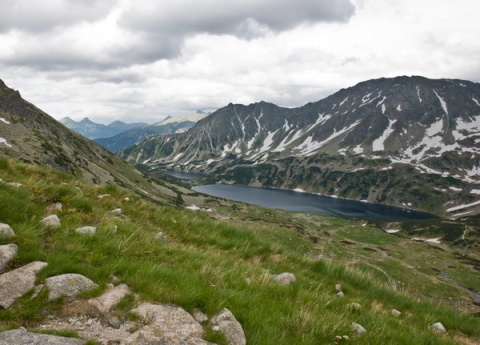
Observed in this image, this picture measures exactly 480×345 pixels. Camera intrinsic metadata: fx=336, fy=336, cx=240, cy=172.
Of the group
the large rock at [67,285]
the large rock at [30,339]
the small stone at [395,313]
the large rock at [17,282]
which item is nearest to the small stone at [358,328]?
the small stone at [395,313]

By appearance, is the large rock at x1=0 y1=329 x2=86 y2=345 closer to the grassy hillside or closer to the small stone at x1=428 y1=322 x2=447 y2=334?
the grassy hillside

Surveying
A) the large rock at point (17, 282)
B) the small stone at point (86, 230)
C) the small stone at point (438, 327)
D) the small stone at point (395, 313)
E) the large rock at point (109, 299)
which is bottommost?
the small stone at point (438, 327)

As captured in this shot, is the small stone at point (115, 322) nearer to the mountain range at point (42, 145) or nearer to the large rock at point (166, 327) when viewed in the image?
the large rock at point (166, 327)

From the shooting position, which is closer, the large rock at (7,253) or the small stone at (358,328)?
the large rock at (7,253)

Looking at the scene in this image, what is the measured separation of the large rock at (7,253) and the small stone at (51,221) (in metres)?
1.19

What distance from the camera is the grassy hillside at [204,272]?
597 cm

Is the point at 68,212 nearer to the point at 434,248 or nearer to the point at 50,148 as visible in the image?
the point at 50,148

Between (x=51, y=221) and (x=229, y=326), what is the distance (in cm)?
517

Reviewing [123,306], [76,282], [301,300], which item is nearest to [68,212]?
[76,282]

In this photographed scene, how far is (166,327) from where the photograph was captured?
208 inches

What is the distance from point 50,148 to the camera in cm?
13088

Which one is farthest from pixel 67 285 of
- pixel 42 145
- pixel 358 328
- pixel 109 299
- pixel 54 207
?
pixel 42 145

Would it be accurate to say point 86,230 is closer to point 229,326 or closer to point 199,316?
point 199,316

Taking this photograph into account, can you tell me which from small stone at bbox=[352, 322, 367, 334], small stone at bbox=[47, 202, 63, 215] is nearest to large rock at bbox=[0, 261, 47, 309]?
small stone at bbox=[47, 202, 63, 215]
